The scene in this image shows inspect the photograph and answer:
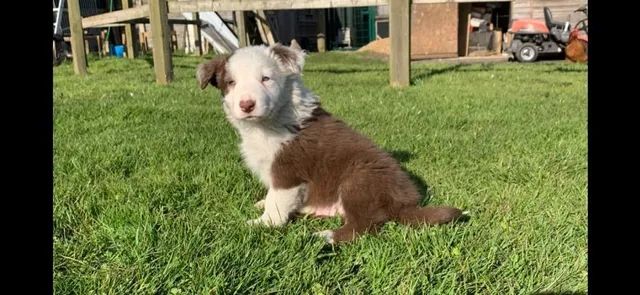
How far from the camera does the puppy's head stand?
279 centimetres

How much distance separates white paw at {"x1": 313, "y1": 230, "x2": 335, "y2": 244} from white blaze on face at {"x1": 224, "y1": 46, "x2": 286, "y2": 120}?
72 cm

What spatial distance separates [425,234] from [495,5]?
21488mm

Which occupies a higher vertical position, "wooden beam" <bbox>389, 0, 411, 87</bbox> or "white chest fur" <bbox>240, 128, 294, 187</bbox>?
"wooden beam" <bbox>389, 0, 411, 87</bbox>

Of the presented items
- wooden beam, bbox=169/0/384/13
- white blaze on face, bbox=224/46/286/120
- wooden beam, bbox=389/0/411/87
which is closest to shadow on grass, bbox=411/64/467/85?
wooden beam, bbox=389/0/411/87

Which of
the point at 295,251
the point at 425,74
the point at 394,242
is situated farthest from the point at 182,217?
the point at 425,74

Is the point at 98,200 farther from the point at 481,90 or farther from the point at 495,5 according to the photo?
the point at 495,5

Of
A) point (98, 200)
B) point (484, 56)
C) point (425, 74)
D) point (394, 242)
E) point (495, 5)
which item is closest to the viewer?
point (394, 242)

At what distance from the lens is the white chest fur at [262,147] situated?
300 centimetres

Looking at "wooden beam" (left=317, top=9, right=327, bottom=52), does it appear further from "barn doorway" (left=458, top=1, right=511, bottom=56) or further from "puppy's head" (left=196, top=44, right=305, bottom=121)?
"puppy's head" (left=196, top=44, right=305, bottom=121)

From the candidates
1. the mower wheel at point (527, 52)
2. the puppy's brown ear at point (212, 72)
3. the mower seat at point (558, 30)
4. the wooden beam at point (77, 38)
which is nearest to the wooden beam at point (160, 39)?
the wooden beam at point (77, 38)

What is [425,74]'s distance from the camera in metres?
10.1

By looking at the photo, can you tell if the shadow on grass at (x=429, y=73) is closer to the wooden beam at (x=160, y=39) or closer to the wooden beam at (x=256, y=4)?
the wooden beam at (x=256, y=4)
